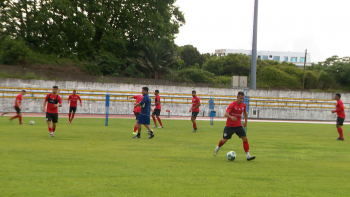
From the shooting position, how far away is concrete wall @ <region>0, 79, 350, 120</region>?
105ft

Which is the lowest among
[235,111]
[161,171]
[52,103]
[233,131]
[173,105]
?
[161,171]

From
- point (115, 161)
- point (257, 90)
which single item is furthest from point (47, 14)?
point (115, 161)

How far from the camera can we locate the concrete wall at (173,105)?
32.0 metres

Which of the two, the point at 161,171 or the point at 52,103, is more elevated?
the point at 52,103

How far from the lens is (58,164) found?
8258mm

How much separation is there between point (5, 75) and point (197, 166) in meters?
28.6

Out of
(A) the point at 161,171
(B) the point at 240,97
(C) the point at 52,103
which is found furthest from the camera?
(C) the point at 52,103

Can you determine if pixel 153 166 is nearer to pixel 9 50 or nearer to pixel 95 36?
pixel 9 50

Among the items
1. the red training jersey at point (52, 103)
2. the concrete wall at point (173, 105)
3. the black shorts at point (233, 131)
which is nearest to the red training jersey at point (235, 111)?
the black shorts at point (233, 131)

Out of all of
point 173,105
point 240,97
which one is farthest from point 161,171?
point 173,105

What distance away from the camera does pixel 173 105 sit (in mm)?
35719

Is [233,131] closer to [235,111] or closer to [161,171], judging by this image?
[235,111]

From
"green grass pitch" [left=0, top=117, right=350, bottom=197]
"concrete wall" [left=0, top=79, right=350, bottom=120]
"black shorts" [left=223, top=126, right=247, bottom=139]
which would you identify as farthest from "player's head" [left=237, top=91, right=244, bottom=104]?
"concrete wall" [left=0, top=79, right=350, bottom=120]

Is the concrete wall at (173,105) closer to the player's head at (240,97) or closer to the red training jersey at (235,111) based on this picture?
the red training jersey at (235,111)
